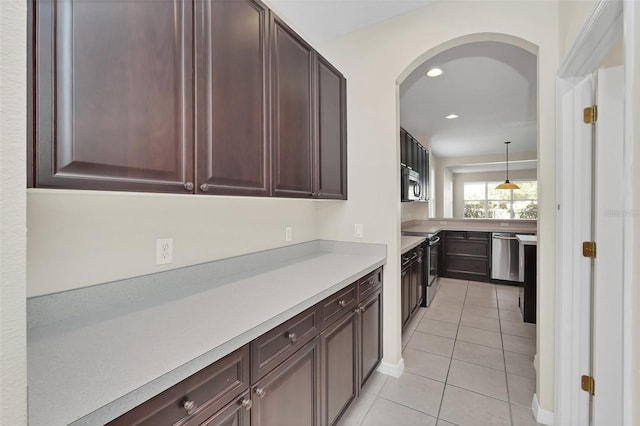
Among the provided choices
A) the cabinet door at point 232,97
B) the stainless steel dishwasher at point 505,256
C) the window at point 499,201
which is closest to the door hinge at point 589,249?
the cabinet door at point 232,97

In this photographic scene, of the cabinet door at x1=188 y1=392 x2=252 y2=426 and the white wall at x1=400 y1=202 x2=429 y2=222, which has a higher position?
the white wall at x1=400 y1=202 x2=429 y2=222

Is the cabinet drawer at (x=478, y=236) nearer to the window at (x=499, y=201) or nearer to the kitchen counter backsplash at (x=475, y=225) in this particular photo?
the kitchen counter backsplash at (x=475, y=225)

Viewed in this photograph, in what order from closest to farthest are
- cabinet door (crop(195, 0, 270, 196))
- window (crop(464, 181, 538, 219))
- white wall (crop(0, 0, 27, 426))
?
white wall (crop(0, 0, 27, 426))
cabinet door (crop(195, 0, 270, 196))
window (crop(464, 181, 538, 219))

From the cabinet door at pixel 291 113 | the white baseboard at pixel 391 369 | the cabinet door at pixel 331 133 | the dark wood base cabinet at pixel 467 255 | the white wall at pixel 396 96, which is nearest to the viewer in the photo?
the cabinet door at pixel 291 113

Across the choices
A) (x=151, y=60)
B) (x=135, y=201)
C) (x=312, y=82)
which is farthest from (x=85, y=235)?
(x=312, y=82)

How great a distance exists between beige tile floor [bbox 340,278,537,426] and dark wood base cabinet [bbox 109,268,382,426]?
244mm

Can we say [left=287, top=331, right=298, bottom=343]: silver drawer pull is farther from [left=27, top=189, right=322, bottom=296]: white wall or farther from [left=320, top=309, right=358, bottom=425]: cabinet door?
[left=27, top=189, right=322, bottom=296]: white wall

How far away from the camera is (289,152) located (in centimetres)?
169

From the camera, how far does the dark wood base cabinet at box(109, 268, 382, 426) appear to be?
0.78 metres

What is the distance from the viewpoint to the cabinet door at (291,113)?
158 centimetres

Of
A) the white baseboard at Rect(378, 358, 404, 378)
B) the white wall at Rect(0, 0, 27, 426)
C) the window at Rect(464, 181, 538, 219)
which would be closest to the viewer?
the white wall at Rect(0, 0, 27, 426)

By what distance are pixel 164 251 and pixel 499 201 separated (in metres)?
10.1

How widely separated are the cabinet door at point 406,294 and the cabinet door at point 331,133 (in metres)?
1.08

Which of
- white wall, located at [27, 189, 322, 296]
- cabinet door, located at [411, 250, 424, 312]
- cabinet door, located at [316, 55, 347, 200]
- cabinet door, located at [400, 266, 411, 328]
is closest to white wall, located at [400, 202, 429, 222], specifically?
cabinet door, located at [411, 250, 424, 312]
